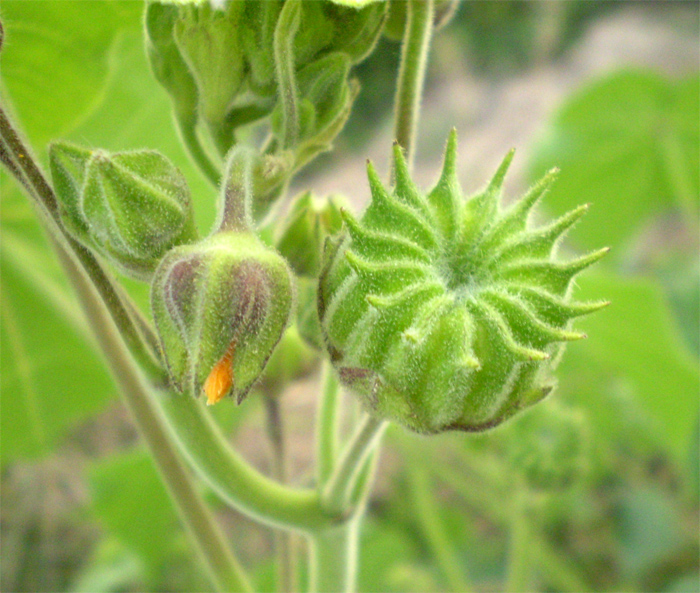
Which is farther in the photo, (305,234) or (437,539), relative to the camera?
(437,539)

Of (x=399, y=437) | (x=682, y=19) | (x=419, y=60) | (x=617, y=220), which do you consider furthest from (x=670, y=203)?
(x=682, y=19)

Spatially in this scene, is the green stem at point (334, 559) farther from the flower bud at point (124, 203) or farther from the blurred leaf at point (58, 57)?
the blurred leaf at point (58, 57)

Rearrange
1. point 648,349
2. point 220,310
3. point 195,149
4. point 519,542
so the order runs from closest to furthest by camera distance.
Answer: point 220,310, point 195,149, point 519,542, point 648,349

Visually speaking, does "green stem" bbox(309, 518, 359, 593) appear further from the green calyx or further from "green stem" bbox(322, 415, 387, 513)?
the green calyx

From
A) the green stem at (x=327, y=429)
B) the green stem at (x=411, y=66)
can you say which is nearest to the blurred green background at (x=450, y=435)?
the green stem at (x=327, y=429)

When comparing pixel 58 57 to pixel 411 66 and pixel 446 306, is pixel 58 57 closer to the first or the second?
pixel 411 66

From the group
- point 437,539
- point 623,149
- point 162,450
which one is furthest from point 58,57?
point 623,149
